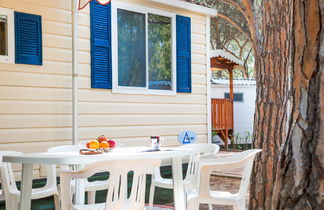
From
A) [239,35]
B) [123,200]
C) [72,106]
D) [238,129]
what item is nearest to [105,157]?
[123,200]

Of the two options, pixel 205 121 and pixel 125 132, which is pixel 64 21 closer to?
pixel 125 132

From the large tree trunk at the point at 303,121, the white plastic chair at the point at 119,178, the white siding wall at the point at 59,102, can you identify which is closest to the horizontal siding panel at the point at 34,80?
the white siding wall at the point at 59,102

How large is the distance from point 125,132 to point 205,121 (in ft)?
5.95

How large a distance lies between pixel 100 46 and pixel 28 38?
1.11 meters

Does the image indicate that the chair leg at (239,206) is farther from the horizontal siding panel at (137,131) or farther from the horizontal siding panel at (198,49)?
the horizontal siding panel at (198,49)

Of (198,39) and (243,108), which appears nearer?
(198,39)

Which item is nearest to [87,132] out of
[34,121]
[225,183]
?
[34,121]

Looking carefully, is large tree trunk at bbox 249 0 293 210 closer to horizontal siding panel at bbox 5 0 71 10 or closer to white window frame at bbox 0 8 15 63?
horizontal siding panel at bbox 5 0 71 10

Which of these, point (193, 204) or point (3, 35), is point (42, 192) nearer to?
point (193, 204)

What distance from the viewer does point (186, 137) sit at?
23.2ft

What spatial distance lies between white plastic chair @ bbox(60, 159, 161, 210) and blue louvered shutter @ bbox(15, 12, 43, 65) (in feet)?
10.0

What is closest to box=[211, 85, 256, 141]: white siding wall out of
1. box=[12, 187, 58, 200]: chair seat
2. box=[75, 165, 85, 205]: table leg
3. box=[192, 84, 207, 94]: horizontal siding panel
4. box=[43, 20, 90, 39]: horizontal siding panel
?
box=[192, 84, 207, 94]: horizontal siding panel

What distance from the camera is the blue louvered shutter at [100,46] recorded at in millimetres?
5918

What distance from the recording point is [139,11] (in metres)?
6.55
